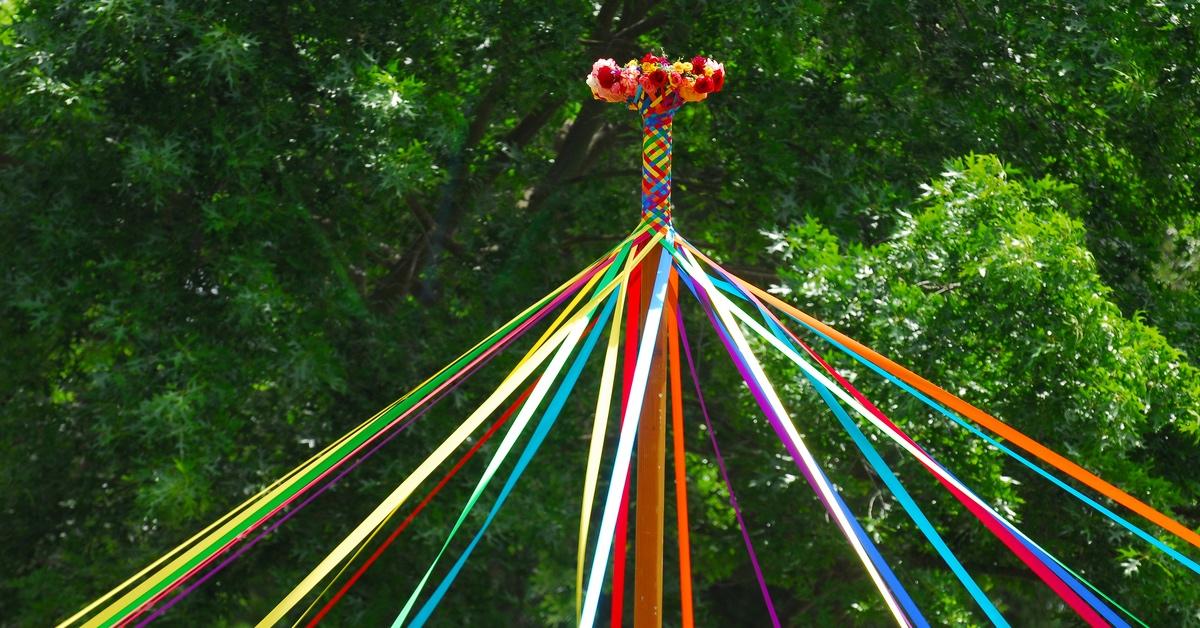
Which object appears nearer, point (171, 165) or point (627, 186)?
point (171, 165)

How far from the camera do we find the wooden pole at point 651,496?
11.8 ft

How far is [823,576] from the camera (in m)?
9.44

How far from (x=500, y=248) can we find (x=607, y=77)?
4.99 metres

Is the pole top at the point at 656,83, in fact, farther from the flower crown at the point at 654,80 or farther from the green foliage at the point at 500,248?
the green foliage at the point at 500,248

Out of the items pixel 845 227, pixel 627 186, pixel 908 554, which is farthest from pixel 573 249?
pixel 908 554

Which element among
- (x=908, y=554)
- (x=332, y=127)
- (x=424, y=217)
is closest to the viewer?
(x=332, y=127)

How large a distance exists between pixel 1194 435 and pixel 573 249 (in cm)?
437

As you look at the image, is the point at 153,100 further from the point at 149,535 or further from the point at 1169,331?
the point at 1169,331

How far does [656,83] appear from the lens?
3.81 m

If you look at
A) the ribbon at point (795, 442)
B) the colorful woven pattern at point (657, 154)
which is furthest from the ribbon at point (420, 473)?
the ribbon at point (795, 442)

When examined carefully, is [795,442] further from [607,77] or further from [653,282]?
[607,77]

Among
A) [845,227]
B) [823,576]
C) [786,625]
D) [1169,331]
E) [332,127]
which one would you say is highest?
[332,127]

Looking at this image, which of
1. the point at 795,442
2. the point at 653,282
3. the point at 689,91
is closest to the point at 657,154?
the point at 689,91

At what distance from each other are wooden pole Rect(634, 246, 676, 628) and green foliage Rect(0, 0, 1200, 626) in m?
2.86
